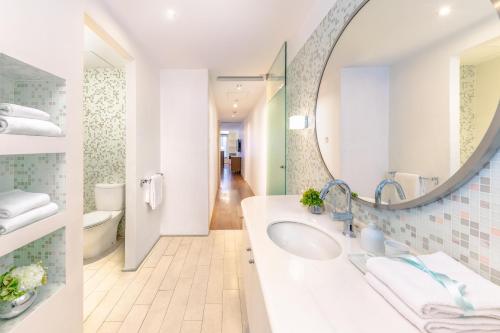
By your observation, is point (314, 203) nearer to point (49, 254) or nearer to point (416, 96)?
point (416, 96)

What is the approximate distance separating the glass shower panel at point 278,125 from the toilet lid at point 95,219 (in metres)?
2.09

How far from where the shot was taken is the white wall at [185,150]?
10.0 feet

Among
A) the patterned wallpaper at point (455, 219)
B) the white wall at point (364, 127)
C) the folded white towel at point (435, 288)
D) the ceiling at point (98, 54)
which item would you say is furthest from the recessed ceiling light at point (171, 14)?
the folded white towel at point (435, 288)

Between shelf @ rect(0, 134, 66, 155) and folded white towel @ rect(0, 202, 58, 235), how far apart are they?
29 cm

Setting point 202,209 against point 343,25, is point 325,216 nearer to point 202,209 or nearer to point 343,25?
point 343,25

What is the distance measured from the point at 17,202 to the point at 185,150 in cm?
216

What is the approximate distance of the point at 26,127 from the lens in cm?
96

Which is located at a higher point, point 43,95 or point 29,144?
point 43,95

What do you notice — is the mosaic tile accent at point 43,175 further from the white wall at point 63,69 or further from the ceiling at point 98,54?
the ceiling at point 98,54

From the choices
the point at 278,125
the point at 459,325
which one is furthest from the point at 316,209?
the point at 278,125

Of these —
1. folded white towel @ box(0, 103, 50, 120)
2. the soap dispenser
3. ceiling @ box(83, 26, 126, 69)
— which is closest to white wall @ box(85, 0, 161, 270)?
ceiling @ box(83, 26, 126, 69)

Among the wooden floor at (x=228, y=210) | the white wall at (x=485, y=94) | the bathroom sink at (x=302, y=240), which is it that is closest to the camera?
the white wall at (x=485, y=94)

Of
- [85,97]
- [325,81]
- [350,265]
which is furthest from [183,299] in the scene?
[85,97]

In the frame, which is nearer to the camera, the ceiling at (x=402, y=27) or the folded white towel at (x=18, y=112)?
the ceiling at (x=402, y=27)
